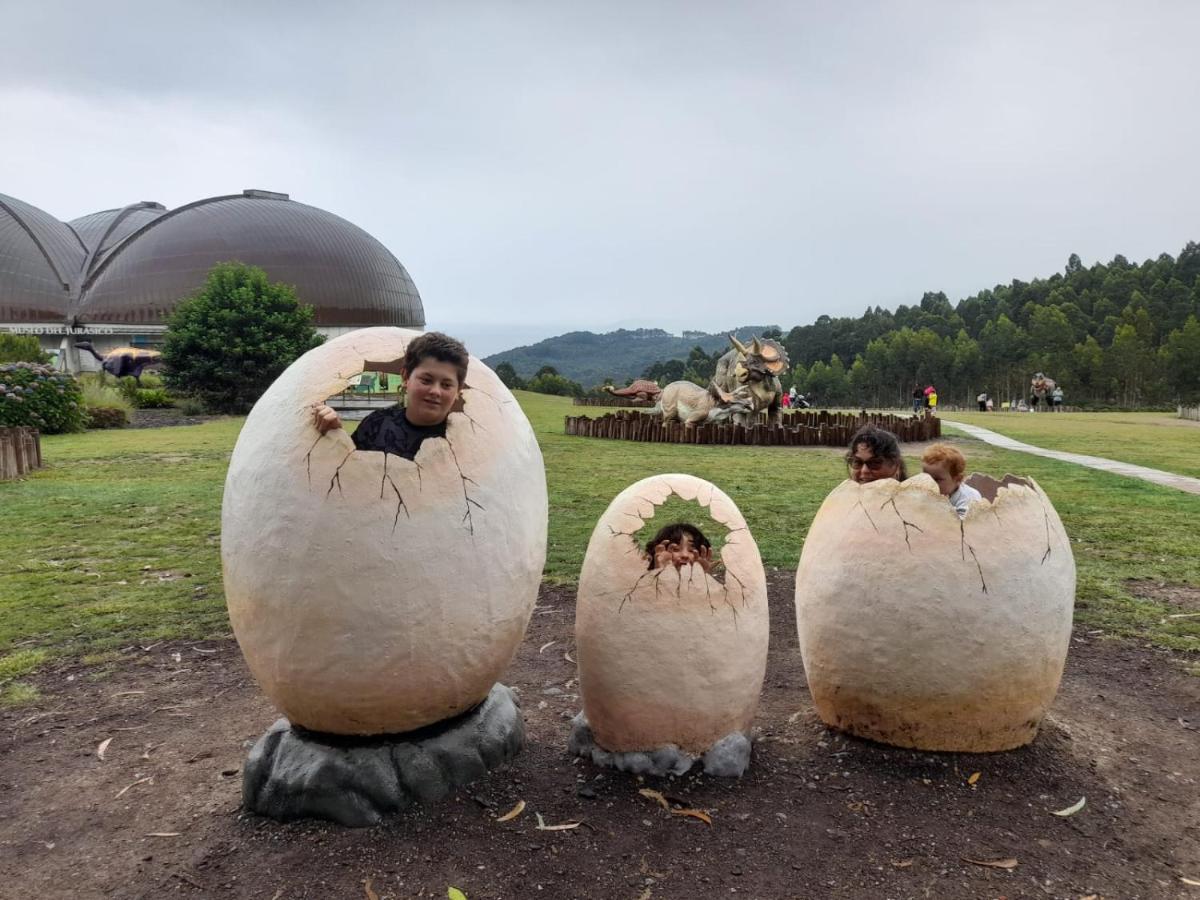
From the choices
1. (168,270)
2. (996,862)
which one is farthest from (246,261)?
(996,862)

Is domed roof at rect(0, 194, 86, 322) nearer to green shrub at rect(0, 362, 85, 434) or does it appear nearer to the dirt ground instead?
green shrub at rect(0, 362, 85, 434)

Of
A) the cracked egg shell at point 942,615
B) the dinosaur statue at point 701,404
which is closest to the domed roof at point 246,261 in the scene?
the dinosaur statue at point 701,404

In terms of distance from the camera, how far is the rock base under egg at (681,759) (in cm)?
413

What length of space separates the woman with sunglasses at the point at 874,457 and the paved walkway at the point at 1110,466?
443 inches

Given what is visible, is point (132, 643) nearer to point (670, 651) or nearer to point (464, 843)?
point (464, 843)

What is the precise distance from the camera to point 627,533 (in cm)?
428

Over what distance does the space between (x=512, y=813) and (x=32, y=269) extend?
218 ft

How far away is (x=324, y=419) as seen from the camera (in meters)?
3.65

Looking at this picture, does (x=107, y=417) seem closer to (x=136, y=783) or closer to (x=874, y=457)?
(x=136, y=783)

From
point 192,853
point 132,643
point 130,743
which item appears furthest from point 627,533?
point 132,643

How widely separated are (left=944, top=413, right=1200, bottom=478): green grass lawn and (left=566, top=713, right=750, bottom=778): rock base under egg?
1520 cm

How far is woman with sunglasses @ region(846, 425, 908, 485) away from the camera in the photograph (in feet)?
15.8

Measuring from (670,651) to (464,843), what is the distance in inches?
50.4

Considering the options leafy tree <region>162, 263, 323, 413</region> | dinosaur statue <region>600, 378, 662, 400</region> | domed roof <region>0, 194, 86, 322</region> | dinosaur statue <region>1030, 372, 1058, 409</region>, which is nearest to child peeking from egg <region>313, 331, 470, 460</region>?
leafy tree <region>162, 263, 323, 413</region>
